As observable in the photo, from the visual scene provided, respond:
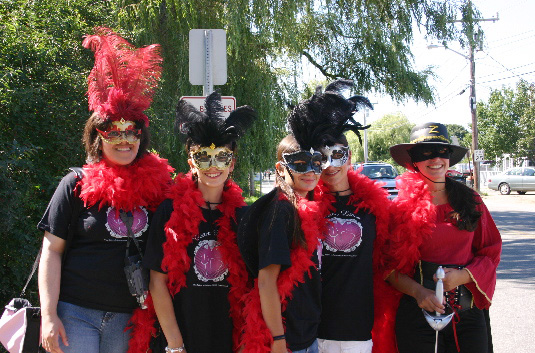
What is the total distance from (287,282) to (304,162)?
2.04 ft

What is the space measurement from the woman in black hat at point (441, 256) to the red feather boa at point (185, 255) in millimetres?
978

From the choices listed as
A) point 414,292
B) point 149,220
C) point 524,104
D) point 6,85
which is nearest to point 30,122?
point 6,85

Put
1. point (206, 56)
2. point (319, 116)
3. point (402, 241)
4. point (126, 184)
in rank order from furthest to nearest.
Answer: point (206, 56) < point (402, 241) < point (126, 184) < point (319, 116)

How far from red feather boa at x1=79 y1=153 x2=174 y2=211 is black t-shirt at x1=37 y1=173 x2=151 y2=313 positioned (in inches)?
3.1

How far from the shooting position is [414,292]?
2732 millimetres

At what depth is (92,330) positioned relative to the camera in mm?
2459

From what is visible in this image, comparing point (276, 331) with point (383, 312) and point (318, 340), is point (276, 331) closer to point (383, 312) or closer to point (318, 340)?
point (318, 340)

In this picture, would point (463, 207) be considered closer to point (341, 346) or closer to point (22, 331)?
point (341, 346)

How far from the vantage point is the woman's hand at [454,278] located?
105 inches

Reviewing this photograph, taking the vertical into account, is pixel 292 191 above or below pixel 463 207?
above

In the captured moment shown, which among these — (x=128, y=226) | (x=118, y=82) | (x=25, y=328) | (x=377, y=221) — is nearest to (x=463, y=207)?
(x=377, y=221)

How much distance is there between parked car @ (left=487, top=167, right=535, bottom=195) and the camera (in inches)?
945

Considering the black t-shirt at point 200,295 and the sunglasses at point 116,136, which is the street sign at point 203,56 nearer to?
the sunglasses at point 116,136

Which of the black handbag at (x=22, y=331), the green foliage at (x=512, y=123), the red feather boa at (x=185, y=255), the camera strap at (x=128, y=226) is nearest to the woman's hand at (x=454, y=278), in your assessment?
the red feather boa at (x=185, y=255)
